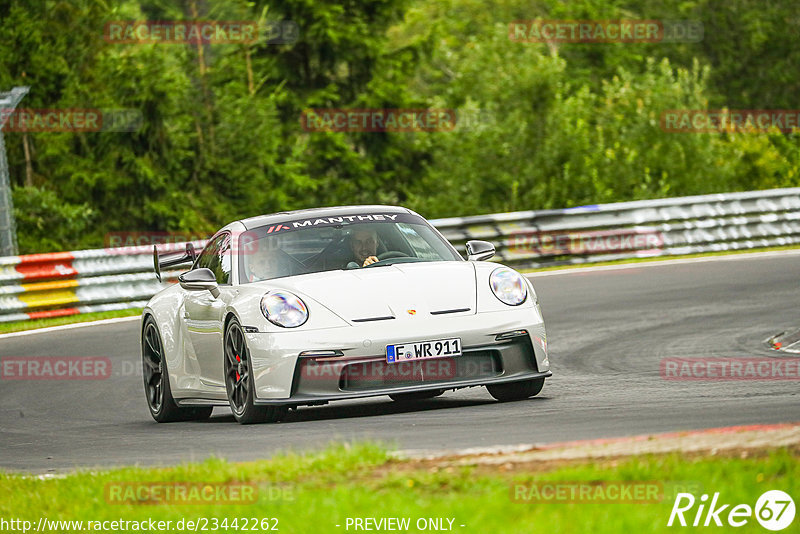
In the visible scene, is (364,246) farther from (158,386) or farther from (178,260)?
(178,260)

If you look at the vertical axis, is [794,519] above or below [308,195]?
above

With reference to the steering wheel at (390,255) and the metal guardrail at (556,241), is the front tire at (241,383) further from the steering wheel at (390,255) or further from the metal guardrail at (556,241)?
the metal guardrail at (556,241)

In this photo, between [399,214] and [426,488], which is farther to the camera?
[399,214]

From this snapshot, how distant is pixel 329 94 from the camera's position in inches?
1654

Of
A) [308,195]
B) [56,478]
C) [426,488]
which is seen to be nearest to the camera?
[426,488]

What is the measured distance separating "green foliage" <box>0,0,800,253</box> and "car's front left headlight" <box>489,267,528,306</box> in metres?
18.8

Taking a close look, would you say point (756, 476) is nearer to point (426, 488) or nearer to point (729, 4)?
point (426, 488)

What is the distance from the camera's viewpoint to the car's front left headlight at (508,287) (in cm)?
888

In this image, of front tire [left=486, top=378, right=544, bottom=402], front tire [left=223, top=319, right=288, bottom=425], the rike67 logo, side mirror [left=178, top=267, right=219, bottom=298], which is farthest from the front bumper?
the rike67 logo

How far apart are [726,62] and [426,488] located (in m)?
62.4

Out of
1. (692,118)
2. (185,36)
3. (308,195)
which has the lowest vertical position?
(308,195)

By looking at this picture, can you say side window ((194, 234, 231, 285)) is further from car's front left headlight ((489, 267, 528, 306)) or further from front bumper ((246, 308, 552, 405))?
car's front left headlight ((489, 267, 528, 306))

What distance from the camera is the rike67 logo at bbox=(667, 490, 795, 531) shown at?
456 cm

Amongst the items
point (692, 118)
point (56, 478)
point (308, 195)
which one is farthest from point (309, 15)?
point (56, 478)
